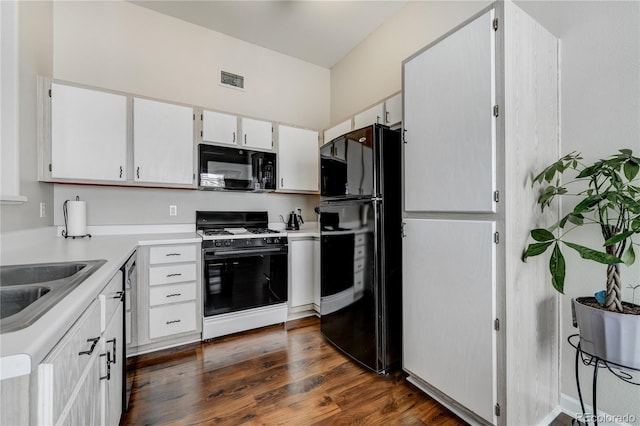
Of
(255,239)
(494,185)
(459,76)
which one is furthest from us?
(255,239)

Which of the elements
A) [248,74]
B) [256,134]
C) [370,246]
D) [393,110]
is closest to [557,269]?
[370,246]

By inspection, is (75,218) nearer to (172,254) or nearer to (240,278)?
(172,254)

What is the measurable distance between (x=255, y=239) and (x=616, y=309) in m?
2.39

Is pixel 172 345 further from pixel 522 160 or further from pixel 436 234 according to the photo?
pixel 522 160

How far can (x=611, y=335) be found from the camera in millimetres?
1152

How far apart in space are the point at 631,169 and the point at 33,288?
7.53 ft

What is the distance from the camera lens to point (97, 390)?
1008 mm

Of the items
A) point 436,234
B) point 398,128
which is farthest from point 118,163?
point 436,234

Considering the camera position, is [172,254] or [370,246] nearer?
[370,246]

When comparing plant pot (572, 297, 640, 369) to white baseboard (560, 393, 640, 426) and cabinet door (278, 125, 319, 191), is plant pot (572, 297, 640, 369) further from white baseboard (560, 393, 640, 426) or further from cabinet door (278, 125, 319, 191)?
cabinet door (278, 125, 319, 191)

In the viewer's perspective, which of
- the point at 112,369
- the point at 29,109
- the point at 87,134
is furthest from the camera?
the point at 87,134

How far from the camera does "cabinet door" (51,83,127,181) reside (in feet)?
6.93

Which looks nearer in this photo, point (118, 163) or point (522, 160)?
point (522, 160)

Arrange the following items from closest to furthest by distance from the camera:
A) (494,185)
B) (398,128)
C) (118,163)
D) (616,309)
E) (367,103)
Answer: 1. (616,309)
2. (494,185)
3. (398,128)
4. (118,163)
5. (367,103)
